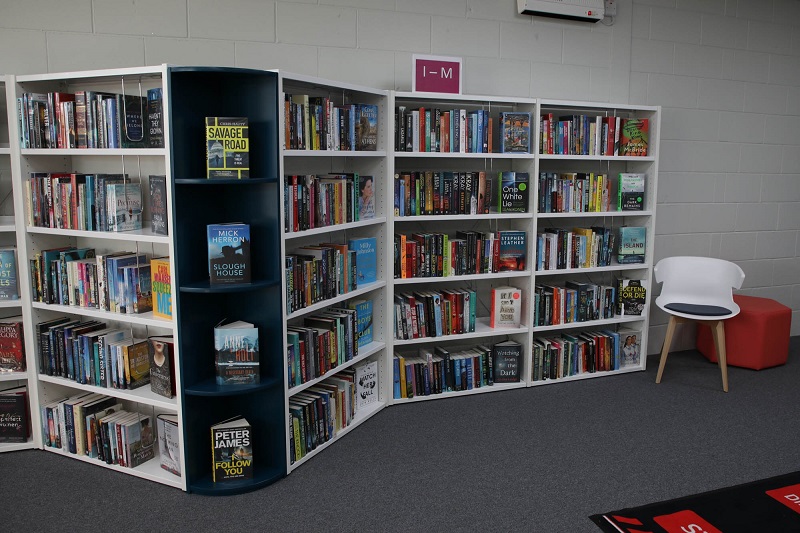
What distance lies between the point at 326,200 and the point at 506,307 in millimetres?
1526

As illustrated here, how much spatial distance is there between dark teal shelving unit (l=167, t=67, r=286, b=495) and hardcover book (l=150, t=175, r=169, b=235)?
0.09 metres

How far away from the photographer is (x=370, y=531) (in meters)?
2.65

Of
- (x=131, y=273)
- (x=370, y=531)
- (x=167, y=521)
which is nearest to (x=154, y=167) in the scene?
(x=131, y=273)

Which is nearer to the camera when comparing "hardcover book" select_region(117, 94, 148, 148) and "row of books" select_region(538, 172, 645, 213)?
"hardcover book" select_region(117, 94, 148, 148)

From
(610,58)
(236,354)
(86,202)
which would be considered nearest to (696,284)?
(610,58)

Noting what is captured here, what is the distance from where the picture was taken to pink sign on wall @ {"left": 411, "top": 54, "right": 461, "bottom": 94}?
3928mm

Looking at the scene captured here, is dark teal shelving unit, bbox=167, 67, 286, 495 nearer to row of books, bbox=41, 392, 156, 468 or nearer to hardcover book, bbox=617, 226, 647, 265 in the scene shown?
row of books, bbox=41, 392, 156, 468

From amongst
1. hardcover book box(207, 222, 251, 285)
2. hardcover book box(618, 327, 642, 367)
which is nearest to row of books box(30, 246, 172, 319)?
hardcover book box(207, 222, 251, 285)

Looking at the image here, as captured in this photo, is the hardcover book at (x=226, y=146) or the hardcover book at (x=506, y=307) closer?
the hardcover book at (x=226, y=146)

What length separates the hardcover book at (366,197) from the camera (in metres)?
3.66

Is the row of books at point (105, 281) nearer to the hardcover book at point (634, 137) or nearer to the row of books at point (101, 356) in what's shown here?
the row of books at point (101, 356)

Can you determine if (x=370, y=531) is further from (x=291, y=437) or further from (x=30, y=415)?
(x=30, y=415)

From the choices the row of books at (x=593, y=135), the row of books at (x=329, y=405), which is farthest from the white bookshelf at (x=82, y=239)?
the row of books at (x=593, y=135)

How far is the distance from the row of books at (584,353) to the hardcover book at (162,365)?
7.66ft
